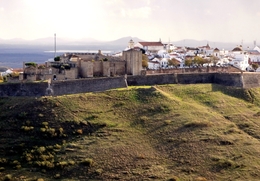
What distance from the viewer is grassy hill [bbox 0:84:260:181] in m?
30.9

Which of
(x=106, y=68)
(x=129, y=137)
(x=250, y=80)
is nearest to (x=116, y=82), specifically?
(x=106, y=68)

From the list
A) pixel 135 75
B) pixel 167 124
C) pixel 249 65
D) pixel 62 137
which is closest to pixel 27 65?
pixel 135 75

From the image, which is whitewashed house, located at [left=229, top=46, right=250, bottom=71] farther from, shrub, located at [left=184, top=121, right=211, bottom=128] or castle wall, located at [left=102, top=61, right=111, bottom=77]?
shrub, located at [left=184, top=121, right=211, bottom=128]

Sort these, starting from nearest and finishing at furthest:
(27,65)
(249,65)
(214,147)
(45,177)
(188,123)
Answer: (45,177), (214,147), (188,123), (27,65), (249,65)

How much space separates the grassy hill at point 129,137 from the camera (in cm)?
3092

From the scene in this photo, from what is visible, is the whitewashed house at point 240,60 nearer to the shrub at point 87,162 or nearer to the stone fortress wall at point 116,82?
the stone fortress wall at point 116,82

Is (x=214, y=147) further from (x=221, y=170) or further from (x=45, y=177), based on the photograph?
(x=45, y=177)

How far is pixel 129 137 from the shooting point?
3522 cm

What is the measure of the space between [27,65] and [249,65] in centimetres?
4361

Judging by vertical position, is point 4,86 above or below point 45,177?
above

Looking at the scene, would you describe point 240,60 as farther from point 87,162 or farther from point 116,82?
point 87,162

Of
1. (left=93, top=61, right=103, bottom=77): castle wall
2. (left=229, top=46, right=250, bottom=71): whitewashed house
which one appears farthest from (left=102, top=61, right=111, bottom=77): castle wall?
(left=229, top=46, right=250, bottom=71): whitewashed house

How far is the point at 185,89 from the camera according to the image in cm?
4612

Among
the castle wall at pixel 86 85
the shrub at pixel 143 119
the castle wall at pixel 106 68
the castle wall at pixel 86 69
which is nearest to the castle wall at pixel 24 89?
the castle wall at pixel 86 85
